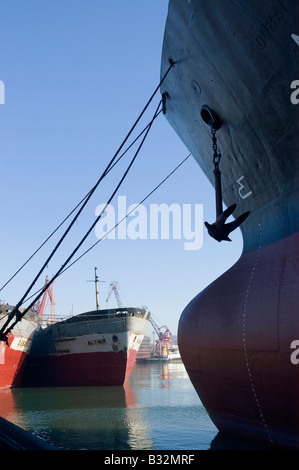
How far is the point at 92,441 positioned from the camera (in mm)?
8578

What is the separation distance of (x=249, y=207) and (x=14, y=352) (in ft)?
61.4

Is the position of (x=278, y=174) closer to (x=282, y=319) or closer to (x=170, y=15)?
(x=282, y=319)

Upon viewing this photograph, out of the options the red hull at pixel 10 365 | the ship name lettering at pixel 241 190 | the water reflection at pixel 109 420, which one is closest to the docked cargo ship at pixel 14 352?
the red hull at pixel 10 365

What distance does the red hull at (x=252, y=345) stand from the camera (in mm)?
4742

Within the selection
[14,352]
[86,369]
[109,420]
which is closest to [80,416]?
[109,420]

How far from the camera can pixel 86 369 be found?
21703mm

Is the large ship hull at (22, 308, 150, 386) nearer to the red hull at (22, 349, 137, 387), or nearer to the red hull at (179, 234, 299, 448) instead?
the red hull at (22, 349, 137, 387)

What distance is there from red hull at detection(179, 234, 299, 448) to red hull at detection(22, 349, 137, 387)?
49.9 feet

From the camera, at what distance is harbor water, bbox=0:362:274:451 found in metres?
8.12

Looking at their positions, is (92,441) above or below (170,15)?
below

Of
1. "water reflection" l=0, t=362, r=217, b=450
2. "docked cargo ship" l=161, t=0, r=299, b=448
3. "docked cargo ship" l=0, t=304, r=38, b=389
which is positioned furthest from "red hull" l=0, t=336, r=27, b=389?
"docked cargo ship" l=161, t=0, r=299, b=448
